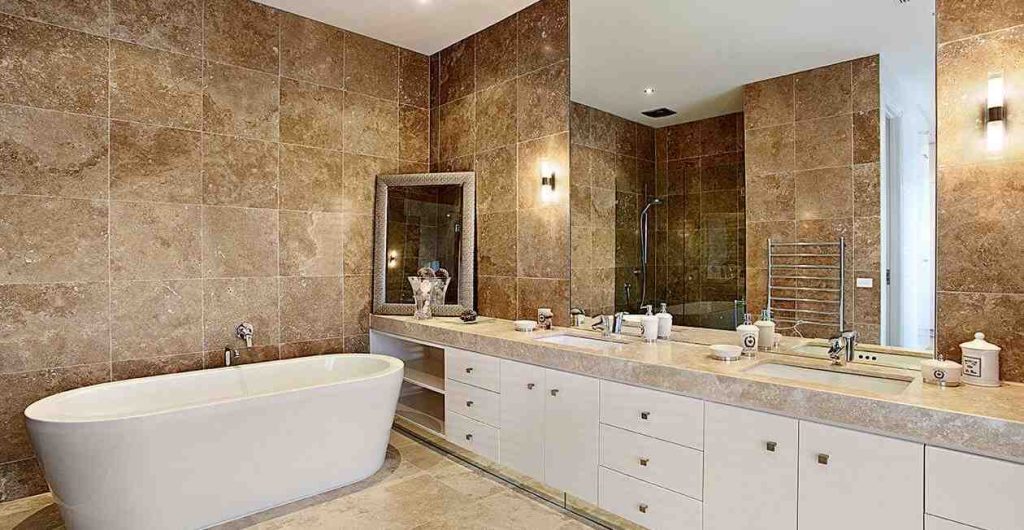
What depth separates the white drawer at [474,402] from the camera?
305 cm

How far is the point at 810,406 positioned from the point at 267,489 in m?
2.47

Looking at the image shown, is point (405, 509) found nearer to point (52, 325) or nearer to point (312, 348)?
point (312, 348)

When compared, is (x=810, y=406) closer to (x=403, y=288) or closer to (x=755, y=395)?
(x=755, y=395)

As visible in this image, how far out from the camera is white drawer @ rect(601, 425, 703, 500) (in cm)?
215

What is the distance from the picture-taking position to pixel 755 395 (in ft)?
6.48

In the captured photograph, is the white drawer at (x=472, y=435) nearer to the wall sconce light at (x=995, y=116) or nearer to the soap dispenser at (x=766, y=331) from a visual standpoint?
the soap dispenser at (x=766, y=331)

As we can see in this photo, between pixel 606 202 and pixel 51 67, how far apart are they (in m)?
3.05

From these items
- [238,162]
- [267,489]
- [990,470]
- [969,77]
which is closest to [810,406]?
[990,470]

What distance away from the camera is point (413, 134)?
171 inches

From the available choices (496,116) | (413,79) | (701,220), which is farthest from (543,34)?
(701,220)

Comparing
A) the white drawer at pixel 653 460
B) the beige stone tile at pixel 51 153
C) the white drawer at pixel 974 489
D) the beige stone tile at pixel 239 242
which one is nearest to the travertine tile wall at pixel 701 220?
the white drawer at pixel 653 460

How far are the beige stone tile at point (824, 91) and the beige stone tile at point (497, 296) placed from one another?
2031 millimetres

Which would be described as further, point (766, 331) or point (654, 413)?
point (766, 331)

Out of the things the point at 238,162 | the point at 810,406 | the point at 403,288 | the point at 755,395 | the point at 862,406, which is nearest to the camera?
the point at 862,406
